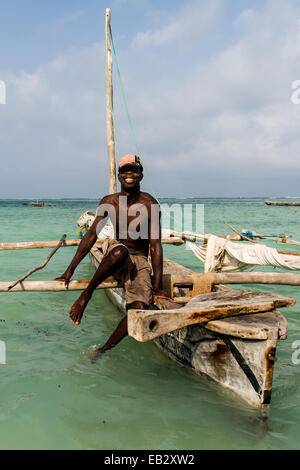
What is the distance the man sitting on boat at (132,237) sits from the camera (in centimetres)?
324

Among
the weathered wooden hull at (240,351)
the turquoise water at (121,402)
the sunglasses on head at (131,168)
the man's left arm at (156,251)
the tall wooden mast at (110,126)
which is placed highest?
the tall wooden mast at (110,126)

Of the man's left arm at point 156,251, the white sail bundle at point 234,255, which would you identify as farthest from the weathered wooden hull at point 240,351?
the white sail bundle at point 234,255

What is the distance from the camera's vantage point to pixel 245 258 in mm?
5375

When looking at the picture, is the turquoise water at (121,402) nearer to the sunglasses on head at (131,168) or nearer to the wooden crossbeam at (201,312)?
the wooden crossbeam at (201,312)

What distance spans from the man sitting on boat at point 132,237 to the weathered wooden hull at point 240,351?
0.56m

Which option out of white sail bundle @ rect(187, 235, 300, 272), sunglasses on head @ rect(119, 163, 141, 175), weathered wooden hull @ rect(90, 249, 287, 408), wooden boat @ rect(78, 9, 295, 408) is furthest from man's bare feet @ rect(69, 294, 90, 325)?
white sail bundle @ rect(187, 235, 300, 272)

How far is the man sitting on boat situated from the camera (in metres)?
3.24

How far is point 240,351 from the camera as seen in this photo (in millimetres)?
2453

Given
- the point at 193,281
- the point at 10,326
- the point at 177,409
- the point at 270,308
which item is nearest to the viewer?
the point at 270,308

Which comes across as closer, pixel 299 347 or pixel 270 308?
pixel 270 308
